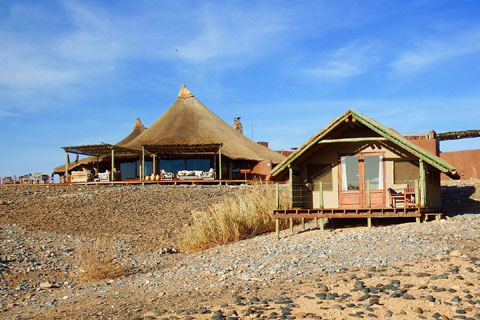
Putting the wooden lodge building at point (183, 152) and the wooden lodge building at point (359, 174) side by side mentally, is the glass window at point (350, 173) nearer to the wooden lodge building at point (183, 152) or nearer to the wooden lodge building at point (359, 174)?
the wooden lodge building at point (359, 174)

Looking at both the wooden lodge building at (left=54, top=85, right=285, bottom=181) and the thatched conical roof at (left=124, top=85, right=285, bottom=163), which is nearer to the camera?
the wooden lodge building at (left=54, top=85, right=285, bottom=181)

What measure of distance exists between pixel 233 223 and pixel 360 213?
4.01m

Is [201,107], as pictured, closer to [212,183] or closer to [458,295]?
[212,183]

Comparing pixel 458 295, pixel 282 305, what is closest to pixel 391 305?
pixel 458 295

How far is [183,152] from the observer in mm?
32719

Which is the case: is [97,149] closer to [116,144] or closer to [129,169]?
[129,169]

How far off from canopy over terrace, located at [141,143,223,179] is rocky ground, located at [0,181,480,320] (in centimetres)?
1213

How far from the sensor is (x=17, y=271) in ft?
39.4

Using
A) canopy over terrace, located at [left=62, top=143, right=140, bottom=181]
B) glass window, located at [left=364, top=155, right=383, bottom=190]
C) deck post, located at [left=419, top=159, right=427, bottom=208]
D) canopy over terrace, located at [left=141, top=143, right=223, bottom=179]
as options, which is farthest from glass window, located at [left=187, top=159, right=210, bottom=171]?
deck post, located at [left=419, top=159, right=427, bottom=208]

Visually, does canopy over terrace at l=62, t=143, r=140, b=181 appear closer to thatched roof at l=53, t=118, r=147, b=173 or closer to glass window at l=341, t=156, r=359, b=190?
thatched roof at l=53, t=118, r=147, b=173

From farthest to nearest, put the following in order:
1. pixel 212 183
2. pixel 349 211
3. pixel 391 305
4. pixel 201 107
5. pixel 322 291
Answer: pixel 201 107 < pixel 212 183 < pixel 349 211 < pixel 322 291 < pixel 391 305

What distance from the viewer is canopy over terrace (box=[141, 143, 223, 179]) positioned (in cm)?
3056

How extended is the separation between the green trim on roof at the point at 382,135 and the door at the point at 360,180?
47.5 inches

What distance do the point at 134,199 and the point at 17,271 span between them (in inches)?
399
